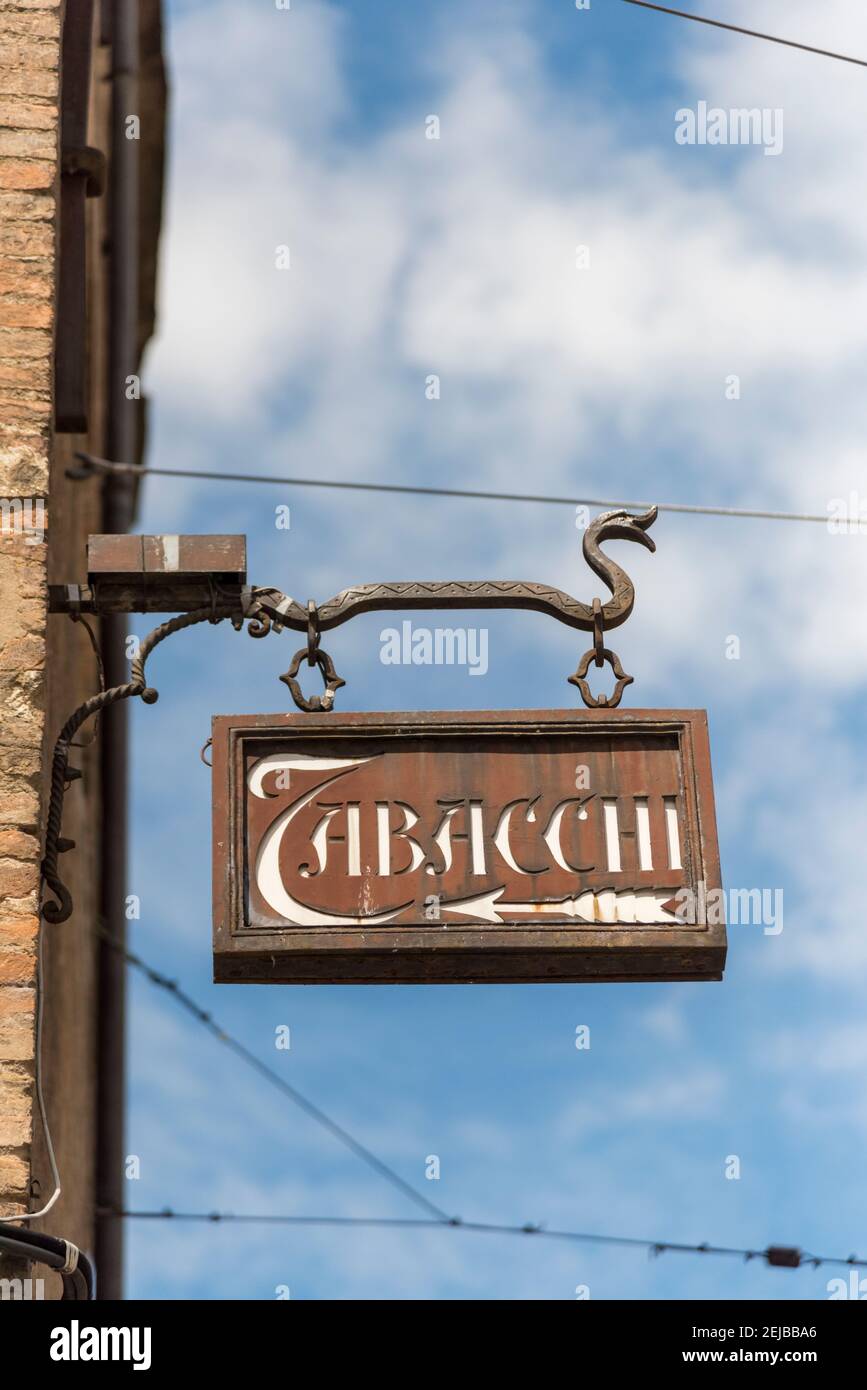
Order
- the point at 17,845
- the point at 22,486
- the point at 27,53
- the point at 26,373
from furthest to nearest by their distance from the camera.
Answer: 1. the point at 27,53
2. the point at 26,373
3. the point at 22,486
4. the point at 17,845

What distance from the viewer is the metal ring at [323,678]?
5.00 metres

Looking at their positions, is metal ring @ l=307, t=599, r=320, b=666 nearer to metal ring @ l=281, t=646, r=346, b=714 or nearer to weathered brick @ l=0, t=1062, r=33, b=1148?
metal ring @ l=281, t=646, r=346, b=714

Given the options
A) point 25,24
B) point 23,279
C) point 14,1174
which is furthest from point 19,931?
point 25,24

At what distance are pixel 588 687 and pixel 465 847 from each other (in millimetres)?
574

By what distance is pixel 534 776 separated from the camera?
489 cm

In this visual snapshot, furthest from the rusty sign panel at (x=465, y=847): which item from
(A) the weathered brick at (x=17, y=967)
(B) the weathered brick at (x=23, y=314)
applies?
(B) the weathered brick at (x=23, y=314)

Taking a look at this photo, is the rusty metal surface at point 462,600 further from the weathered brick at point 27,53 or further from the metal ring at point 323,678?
the weathered brick at point 27,53

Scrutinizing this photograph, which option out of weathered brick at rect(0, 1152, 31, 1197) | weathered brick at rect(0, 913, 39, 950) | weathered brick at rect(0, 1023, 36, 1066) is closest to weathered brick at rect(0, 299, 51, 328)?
weathered brick at rect(0, 913, 39, 950)

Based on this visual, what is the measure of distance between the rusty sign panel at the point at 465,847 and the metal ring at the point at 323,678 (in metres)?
0.09

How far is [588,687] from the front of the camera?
511 centimetres

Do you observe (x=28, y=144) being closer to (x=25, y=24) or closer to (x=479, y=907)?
(x=25, y=24)
